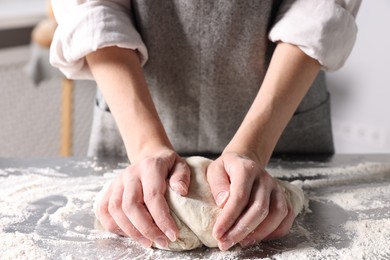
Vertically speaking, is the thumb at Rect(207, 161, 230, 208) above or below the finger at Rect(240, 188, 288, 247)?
above

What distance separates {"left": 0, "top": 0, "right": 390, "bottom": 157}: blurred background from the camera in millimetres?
2248

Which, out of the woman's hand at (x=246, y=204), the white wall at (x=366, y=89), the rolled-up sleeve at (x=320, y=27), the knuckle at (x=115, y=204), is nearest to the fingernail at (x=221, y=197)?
the woman's hand at (x=246, y=204)

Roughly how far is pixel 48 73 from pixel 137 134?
4.87 ft

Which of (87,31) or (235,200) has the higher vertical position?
(87,31)

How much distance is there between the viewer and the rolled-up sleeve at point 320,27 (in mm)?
911

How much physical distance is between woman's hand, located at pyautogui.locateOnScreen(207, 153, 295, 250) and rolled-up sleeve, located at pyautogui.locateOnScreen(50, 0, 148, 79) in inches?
9.7

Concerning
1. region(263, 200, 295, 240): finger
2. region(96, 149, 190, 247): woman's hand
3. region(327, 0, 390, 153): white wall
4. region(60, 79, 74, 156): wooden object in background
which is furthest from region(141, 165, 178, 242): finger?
region(327, 0, 390, 153): white wall

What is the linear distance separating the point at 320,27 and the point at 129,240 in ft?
1.30

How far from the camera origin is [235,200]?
Result: 0.73 m

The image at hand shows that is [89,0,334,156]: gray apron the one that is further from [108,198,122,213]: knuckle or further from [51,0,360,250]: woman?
[108,198,122,213]: knuckle

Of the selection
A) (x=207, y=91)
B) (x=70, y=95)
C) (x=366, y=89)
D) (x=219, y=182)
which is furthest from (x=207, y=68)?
(x=366, y=89)

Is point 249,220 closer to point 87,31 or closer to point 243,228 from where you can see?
point 243,228

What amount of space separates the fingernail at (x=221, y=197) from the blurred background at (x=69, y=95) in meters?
1.40

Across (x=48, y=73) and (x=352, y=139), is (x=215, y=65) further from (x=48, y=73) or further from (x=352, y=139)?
(x=352, y=139)
